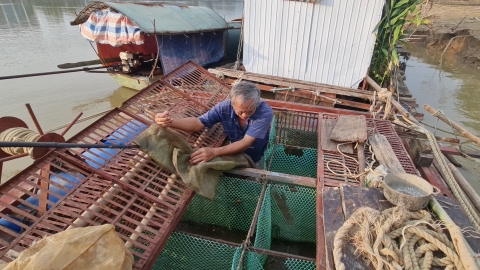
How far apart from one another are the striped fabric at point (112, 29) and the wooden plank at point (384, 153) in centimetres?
701

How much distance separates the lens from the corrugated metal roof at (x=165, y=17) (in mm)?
7973

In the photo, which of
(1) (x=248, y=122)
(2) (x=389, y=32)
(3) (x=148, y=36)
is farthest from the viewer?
(3) (x=148, y=36)

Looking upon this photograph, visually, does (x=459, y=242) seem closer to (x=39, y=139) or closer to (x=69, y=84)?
(x=39, y=139)

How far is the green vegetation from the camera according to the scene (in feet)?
20.1

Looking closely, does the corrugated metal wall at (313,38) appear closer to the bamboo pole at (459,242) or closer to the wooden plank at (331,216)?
the wooden plank at (331,216)

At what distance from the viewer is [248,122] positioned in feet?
10.1

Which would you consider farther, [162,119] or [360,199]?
[162,119]

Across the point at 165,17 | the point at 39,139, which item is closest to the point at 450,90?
the point at 165,17

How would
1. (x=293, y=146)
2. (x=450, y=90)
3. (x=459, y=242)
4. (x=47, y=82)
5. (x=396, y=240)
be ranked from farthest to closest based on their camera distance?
(x=450, y=90) < (x=47, y=82) < (x=293, y=146) < (x=396, y=240) < (x=459, y=242)

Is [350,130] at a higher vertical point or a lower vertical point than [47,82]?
higher

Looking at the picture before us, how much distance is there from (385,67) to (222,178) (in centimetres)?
646

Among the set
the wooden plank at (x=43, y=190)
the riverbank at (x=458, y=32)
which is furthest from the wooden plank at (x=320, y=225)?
the riverbank at (x=458, y=32)

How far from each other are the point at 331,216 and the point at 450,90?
12.5 m

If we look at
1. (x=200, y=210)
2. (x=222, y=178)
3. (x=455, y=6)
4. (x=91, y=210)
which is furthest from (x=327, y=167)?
(x=455, y=6)
